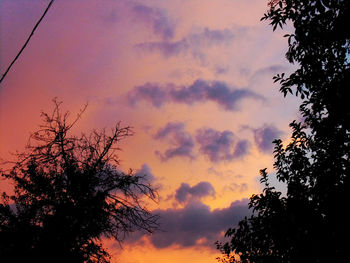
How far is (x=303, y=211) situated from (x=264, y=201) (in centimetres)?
127

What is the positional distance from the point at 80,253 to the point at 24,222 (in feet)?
8.96

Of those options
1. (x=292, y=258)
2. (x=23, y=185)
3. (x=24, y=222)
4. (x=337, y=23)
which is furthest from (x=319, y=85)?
(x=23, y=185)

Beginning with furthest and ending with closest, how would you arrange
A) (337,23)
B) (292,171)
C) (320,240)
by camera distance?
(292,171)
(337,23)
(320,240)

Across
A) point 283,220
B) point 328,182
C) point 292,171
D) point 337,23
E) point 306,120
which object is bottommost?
point 283,220

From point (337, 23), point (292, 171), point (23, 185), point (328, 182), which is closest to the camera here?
point (328, 182)

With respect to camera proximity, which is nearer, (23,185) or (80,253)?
(80,253)

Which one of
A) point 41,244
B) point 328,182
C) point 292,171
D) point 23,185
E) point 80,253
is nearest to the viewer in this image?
point 328,182

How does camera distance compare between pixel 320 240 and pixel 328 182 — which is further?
pixel 328 182

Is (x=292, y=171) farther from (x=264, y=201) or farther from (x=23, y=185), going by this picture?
(x=23, y=185)

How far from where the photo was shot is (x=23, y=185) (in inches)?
584

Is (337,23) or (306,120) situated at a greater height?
(337,23)

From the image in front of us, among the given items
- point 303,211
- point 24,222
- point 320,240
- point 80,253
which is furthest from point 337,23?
point 24,222

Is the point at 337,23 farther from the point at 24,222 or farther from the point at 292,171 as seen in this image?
the point at 24,222

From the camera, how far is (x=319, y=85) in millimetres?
7891
